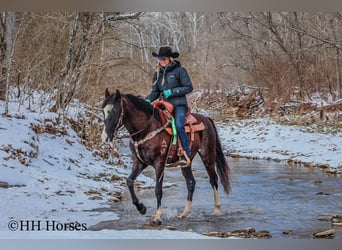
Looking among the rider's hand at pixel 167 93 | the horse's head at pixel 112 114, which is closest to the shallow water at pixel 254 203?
the horse's head at pixel 112 114

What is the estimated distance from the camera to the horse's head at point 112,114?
3.85 meters

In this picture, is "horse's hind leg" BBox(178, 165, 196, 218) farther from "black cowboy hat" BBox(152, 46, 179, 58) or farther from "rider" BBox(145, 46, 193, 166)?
"black cowboy hat" BBox(152, 46, 179, 58)

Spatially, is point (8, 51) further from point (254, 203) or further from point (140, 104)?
point (254, 203)

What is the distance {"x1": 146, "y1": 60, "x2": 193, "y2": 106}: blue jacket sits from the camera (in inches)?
160

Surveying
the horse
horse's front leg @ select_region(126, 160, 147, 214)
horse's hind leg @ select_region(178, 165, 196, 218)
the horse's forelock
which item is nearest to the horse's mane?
the horse

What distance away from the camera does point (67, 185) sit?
417 cm

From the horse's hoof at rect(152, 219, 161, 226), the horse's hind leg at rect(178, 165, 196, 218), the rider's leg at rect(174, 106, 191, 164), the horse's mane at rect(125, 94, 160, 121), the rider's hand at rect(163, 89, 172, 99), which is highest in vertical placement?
the rider's hand at rect(163, 89, 172, 99)

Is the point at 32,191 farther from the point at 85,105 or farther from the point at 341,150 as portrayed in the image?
the point at 341,150

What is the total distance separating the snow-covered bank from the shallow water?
95mm

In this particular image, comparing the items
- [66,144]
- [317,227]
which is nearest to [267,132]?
[317,227]

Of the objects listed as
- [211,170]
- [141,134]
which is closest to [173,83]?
[141,134]

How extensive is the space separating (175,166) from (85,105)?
94 cm

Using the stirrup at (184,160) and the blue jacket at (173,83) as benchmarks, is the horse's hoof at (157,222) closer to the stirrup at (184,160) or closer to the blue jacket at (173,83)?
the stirrup at (184,160)

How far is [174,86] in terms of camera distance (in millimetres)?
4086
